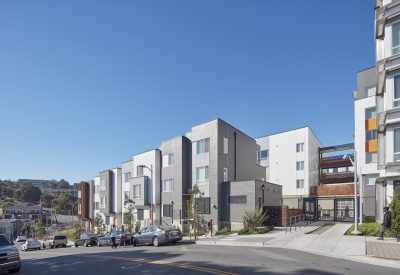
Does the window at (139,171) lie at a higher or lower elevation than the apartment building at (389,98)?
lower

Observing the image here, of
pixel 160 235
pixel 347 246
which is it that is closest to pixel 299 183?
pixel 160 235

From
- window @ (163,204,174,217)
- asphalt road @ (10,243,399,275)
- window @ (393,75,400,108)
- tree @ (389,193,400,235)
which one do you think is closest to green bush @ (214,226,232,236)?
window @ (163,204,174,217)

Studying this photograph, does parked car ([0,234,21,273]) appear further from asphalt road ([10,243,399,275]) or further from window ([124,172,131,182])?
window ([124,172,131,182])

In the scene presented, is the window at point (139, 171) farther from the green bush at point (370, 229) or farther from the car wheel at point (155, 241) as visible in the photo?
the green bush at point (370, 229)

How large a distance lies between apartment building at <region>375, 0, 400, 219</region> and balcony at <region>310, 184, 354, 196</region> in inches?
752

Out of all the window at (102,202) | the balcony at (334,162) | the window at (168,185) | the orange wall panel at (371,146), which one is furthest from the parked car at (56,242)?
the balcony at (334,162)

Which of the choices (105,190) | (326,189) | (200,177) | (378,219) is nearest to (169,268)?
(378,219)

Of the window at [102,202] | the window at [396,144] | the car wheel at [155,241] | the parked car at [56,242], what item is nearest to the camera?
the window at [396,144]

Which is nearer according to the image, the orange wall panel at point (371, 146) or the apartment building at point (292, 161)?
the orange wall panel at point (371, 146)

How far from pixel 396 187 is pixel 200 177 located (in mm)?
18497

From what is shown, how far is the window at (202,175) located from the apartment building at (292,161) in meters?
18.1

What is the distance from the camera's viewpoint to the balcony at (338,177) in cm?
4872

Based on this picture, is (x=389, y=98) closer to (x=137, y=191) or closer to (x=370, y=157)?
(x=370, y=157)

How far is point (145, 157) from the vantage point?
4369 centimetres
